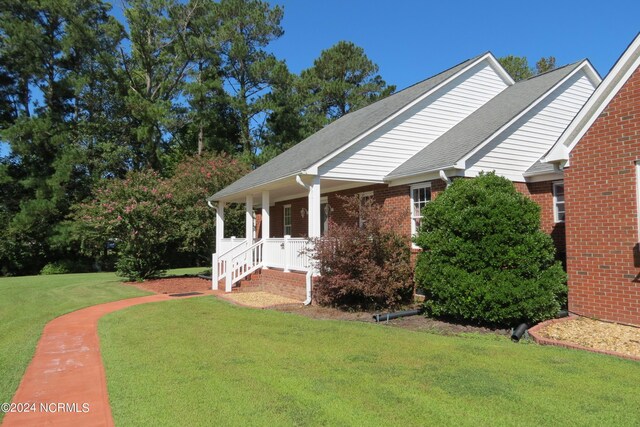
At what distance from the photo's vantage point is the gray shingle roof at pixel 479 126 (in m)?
11.8

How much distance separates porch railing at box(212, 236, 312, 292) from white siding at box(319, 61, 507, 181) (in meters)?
2.49

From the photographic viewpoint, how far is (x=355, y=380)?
18.5 ft

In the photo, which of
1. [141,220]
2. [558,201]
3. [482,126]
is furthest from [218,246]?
[558,201]

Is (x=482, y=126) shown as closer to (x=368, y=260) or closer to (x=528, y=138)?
(x=528, y=138)

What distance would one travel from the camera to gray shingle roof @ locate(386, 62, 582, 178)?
1176cm

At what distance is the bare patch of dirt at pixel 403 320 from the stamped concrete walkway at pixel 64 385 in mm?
4490

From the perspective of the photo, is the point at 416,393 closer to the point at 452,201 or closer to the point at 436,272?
the point at 436,272

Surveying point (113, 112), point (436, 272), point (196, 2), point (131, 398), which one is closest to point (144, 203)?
point (436, 272)

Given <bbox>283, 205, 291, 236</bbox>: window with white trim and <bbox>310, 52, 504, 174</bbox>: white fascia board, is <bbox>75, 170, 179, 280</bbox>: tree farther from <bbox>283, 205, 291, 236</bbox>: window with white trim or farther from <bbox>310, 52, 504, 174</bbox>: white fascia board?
<bbox>310, 52, 504, 174</bbox>: white fascia board

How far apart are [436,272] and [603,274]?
297cm

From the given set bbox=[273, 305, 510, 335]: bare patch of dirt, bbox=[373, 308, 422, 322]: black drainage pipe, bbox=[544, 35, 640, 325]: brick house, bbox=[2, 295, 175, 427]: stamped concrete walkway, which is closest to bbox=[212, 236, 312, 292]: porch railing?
bbox=[273, 305, 510, 335]: bare patch of dirt

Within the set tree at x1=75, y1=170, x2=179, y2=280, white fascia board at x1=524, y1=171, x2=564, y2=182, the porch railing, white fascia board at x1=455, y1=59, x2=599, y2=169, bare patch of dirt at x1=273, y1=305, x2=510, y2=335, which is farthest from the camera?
tree at x1=75, y1=170, x2=179, y2=280

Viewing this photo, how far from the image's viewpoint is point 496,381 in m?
5.57

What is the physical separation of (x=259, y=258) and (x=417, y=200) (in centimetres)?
634
